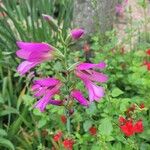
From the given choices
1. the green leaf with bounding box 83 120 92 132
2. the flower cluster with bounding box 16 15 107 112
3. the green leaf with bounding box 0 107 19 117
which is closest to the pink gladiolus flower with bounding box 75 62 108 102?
the flower cluster with bounding box 16 15 107 112

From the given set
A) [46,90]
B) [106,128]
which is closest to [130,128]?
[106,128]

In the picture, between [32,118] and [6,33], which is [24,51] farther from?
[6,33]

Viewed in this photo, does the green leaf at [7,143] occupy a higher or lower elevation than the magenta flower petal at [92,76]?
lower

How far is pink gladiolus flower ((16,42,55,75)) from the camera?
167cm

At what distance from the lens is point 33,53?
168 cm

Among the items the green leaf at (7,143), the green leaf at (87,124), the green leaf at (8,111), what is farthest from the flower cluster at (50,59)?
the green leaf at (8,111)

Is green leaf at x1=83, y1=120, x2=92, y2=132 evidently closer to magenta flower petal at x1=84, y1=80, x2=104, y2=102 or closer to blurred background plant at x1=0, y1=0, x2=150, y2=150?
blurred background plant at x1=0, y1=0, x2=150, y2=150

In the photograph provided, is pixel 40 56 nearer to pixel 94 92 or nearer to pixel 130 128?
pixel 94 92

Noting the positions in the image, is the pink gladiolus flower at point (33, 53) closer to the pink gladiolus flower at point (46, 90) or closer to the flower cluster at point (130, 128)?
the pink gladiolus flower at point (46, 90)

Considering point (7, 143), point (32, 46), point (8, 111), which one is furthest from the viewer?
point (8, 111)

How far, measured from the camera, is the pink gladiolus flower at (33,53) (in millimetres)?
1667

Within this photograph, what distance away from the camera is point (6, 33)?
12.7ft

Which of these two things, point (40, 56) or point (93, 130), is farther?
point (93, 130)

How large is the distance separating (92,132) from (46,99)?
2.35ft
